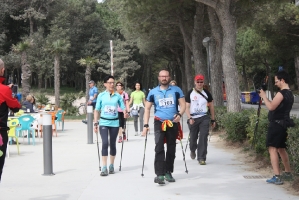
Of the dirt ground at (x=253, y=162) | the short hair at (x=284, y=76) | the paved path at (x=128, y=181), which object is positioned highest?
the short hair at (x=284, y=76)

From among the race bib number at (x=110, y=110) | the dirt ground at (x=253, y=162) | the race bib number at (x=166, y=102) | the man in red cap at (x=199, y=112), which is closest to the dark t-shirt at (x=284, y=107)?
the dirt ground at (x=253, y=162)

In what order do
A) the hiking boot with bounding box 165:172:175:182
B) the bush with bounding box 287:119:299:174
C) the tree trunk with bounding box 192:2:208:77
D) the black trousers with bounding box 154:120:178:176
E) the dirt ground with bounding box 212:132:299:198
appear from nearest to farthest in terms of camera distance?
the bush with bounding box 287:119:299:174
the dirt ground with bounding box 212:132:299:198
the black trousers with bounding box 154:120:178:176
the hiking boot with bounding box 165:172:175:182
the tree trunk with bounding box 192:2:208:77

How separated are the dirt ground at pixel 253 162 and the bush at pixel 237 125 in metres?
0.26

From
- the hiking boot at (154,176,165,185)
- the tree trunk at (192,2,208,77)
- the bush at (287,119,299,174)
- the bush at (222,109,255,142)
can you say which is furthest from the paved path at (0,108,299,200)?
the tree trunk at (192,2,208,77)

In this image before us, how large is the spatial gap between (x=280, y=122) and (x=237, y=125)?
4.62 meters

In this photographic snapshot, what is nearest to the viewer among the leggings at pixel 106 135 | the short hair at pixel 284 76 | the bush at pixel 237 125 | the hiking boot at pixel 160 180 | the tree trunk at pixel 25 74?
the short hair at pixel 284 76

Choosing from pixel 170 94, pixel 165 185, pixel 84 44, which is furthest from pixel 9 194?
pixel 84 44

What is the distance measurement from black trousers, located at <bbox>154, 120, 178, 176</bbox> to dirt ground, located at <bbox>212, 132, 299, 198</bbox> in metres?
1.69

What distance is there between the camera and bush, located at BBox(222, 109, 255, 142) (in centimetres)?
1205

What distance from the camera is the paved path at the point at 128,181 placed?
728 centimetres

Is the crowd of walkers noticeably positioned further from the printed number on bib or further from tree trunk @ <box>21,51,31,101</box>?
tree trunk @ <box>21,51,31,101</box>

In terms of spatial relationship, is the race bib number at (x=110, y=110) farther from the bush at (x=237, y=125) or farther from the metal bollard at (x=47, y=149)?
the bush at (x=237, y=125)

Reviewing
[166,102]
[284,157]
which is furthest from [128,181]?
[284,157]

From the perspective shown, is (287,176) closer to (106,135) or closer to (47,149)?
(106,135)
